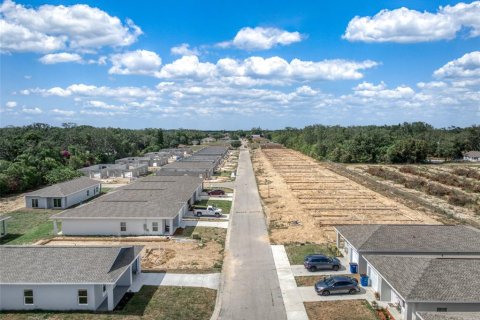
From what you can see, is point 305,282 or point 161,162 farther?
point 161,162

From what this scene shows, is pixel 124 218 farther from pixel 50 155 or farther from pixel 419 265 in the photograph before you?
pixel 50 155

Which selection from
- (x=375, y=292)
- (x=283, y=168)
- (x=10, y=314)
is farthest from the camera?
→ (x=283, y=168)

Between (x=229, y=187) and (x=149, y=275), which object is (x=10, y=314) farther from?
(x=229, y=187)

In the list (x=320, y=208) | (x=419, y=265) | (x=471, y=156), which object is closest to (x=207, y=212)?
(x=320, y=208)

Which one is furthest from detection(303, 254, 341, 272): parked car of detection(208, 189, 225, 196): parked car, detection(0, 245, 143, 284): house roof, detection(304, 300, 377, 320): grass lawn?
detection(208, 189, 225, 196): parked car

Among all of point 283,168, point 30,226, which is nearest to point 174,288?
point 30,226
